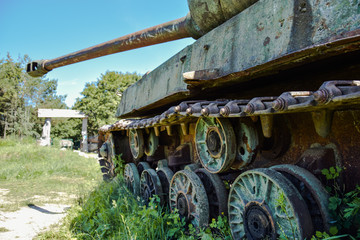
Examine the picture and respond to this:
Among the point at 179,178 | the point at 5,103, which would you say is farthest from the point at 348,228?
the point at 5,103

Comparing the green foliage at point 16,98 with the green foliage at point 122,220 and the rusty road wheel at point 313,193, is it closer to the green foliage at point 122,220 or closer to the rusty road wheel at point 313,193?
the green foliage at point 122,220

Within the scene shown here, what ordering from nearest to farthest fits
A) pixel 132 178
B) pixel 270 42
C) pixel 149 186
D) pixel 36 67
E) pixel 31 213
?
pixel 270 42
pixel 149 186
pixel 132 178
pixel 31 213
pixel 36 67

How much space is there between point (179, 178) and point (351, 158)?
1730mm

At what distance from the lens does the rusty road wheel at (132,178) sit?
173 inches

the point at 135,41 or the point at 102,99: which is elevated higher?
the point at 102,99

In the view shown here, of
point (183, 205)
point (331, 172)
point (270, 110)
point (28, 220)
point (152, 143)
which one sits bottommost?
point (28, 220)

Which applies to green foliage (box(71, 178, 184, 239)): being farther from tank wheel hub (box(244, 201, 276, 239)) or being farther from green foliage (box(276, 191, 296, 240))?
green foliage (box(276, 191, 296, 240))

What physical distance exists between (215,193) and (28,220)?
12.6 ft

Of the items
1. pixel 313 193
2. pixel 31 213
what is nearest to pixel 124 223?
pixel 313 193

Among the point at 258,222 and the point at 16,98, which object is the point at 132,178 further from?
the point at 16,98

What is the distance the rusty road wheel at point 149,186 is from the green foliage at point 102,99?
2270 cm

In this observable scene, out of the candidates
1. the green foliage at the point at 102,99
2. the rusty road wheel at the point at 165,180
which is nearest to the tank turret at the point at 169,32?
the rusty road wheel at the point at 165,180

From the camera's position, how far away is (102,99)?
27000mm

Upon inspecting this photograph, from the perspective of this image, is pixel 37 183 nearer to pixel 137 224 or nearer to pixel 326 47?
pixel 137 224
